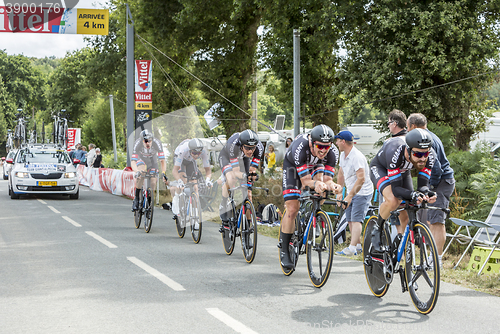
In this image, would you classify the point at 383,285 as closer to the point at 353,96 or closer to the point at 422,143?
the point at 422,143

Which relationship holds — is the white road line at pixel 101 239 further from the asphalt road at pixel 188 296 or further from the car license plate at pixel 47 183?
the car license plate at pixel 47 183

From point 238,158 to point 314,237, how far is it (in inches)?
94.6

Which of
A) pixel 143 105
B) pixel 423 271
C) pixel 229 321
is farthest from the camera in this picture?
pixel 143 105

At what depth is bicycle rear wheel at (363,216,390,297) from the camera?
6045 millimetres

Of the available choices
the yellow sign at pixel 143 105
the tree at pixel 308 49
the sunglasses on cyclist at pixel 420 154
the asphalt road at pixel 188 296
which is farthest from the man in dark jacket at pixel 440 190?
the yellow sign at pixel 143 105

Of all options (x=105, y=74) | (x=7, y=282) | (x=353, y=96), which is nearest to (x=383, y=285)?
(x=7, y=282)

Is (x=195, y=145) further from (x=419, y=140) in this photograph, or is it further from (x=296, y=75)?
(x=296, y=75)

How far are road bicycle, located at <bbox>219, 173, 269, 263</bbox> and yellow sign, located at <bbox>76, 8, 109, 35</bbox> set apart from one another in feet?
54.7

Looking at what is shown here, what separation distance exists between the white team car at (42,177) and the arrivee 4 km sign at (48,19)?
6292 millimetres

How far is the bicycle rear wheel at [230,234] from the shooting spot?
8.75 meters

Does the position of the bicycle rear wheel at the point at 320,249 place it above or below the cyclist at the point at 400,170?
below

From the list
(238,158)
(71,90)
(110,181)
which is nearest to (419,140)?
(238,158)

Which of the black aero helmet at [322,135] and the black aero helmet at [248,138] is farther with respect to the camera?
the black aero helmet at [248,138]

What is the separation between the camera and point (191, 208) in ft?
33.2
